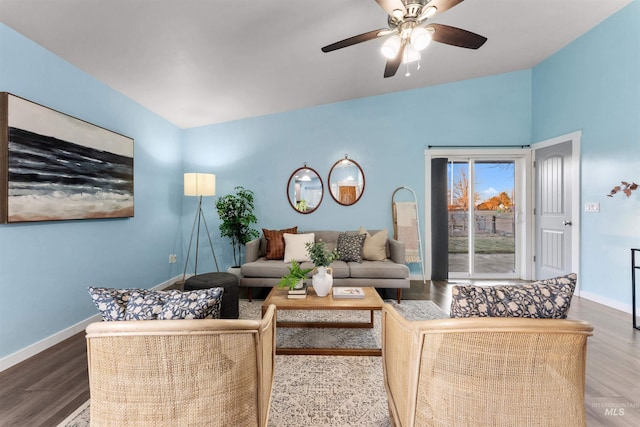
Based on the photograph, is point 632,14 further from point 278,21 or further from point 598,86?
point 278,21

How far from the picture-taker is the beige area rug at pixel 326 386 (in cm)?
159

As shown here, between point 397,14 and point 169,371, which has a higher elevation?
point 397,14

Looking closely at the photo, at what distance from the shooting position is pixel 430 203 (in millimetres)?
4625

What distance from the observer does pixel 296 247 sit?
3.97 meters

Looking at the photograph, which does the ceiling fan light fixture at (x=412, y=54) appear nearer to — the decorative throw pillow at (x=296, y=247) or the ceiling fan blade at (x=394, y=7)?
the ceiling fan blade at (x=394, y=7)

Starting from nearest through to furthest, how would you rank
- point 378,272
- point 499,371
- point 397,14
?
1. point 499,371
2. point 397,14
3. point 378,272

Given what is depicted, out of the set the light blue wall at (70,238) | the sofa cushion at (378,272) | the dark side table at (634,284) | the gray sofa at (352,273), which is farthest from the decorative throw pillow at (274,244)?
the dark side table at (634,284)

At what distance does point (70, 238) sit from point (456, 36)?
3.66 m

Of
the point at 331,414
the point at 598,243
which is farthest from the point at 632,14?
the point at 331,414

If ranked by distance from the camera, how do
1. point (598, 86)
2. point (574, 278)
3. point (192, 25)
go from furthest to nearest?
1. point (598, 86)
2. point (192, 25)
3. point (574, 278)

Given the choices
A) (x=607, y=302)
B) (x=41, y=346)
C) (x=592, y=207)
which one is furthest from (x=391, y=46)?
(x=607, y=302)

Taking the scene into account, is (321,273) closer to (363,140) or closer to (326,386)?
(326,386)

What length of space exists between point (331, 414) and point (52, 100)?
3.22 meters

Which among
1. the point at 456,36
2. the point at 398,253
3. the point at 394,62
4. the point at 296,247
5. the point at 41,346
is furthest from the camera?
the point at 296,247
